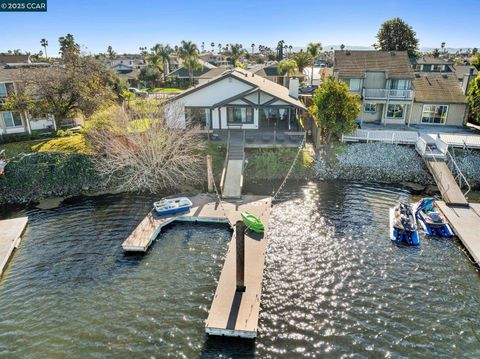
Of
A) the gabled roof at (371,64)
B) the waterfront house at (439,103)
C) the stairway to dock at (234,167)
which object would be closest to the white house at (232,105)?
the stairway to dock at (234,167)

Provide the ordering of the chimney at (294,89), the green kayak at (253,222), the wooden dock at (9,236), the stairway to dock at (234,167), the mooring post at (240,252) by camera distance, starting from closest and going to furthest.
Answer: the mooring post at (240,252), the wooden dock at (9,236), the green kayak at (253,222), the stairway to dock at (234,167), the chimney at (294,89)

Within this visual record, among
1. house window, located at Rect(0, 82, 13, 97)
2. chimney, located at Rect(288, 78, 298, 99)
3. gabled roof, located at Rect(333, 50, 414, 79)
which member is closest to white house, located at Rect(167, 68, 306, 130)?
chimney, located at Rect(288, 78, 298, 99)

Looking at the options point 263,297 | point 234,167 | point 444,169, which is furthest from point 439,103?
point 263,297

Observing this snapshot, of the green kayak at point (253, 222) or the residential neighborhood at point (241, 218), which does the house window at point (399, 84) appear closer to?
the residential neighborhood at point (241, 218)

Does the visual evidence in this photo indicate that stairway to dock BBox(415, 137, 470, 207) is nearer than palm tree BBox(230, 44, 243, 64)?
Yes

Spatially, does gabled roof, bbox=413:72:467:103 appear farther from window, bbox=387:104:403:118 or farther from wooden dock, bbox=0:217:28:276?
wooden dock, bbox=0:217:28:276
